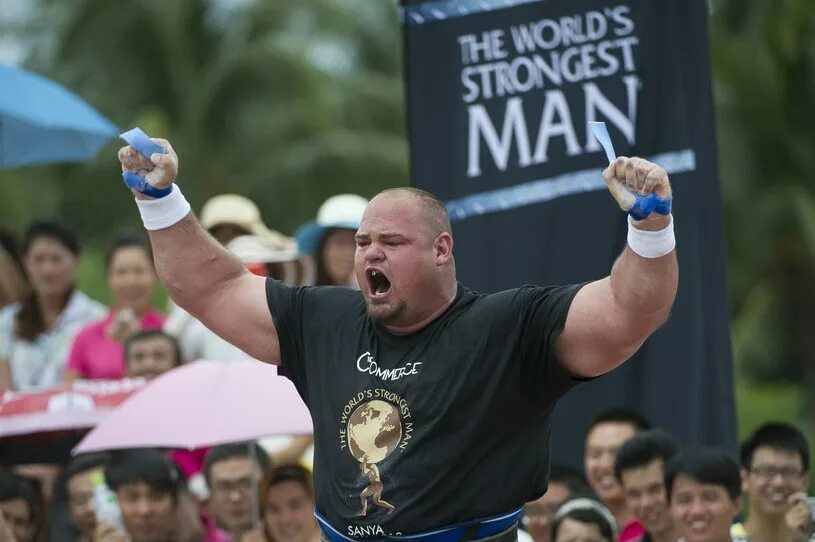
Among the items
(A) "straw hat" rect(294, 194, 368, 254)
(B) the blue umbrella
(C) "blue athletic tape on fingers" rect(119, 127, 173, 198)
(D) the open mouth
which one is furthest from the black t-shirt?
(B) the blue umbrella

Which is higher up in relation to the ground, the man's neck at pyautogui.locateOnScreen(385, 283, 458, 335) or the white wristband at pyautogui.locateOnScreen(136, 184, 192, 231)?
the white wristband at pyautogui.locateOnScreen(136, 184, 192, 231)

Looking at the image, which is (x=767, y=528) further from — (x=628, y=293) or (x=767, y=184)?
(x=767, y=184)

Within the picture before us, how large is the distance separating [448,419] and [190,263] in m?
1.07

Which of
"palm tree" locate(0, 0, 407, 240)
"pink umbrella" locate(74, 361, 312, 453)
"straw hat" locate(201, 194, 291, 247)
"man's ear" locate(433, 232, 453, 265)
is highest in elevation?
"palm tree" locate(0, 0, 407, 240)

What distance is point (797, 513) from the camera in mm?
7684

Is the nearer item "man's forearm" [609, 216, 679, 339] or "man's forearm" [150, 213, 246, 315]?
"man's forearm" [609, 216, 679, 339]

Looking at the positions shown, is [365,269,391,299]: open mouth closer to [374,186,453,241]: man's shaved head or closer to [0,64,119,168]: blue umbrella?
[374,186,453,241]: man's shaved head

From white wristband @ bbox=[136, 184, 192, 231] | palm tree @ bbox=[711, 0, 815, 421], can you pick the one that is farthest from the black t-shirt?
palm tree @ bbox=[711, 0, 815, 421]

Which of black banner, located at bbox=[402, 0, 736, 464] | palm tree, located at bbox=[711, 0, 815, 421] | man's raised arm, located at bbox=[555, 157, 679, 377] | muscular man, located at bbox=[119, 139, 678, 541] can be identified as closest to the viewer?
man's raised arm, located at bbox=[555, 157, 679, 377]

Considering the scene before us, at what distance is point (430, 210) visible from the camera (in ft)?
18.7

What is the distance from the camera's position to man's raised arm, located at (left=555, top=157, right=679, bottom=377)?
200 inches

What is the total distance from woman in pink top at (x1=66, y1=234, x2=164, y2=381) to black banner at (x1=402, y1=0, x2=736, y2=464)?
2.18m

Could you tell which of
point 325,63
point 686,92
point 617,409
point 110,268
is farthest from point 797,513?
point 325,63

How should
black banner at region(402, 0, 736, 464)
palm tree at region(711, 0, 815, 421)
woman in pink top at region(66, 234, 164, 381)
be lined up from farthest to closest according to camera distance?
1. palm tree at region(711, 0, 815, 421)
2. woman in pink top at region(66, 234, 164, 381)
3. black banner at region(402, 0, 736, 464)
